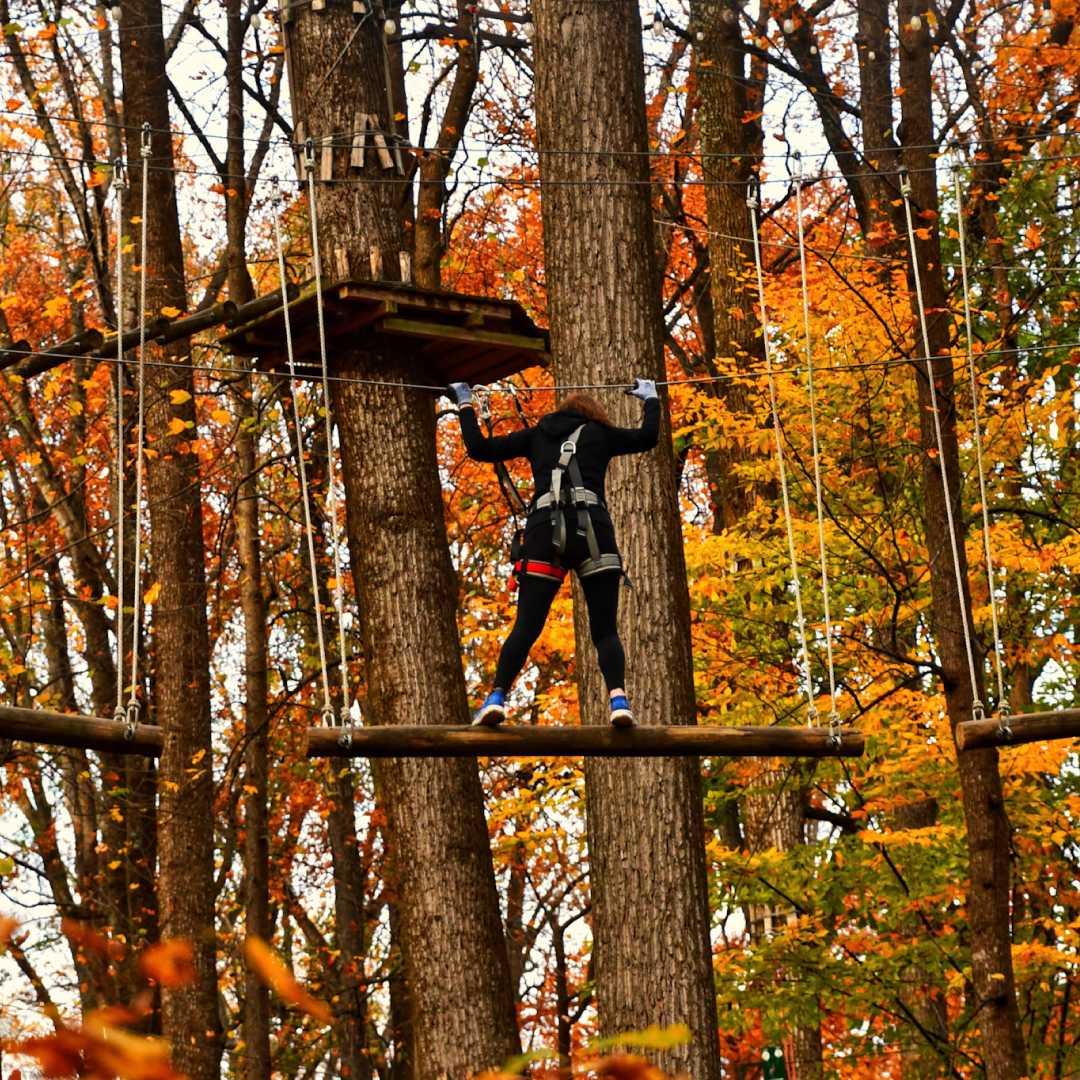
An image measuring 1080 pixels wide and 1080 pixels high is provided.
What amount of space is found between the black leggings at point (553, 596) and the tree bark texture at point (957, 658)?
300 centimetres

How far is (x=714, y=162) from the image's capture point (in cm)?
1391

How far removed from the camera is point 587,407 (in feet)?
19.5

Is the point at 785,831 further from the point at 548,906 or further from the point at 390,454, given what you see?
the point at 548,906

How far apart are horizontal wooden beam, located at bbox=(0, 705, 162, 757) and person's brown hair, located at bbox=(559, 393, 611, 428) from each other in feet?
7.12

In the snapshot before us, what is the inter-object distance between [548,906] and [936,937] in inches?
411

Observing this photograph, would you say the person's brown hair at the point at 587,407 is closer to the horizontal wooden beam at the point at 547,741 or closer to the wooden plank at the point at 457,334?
the horizontal wooden beam at the point at 547,741

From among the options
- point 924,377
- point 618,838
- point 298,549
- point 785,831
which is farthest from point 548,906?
point 618,838

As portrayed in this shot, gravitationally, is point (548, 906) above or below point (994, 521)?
below

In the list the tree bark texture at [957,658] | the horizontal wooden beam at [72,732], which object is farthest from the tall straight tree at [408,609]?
the tree bark texture at [957,658]

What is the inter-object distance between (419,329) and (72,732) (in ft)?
9.62

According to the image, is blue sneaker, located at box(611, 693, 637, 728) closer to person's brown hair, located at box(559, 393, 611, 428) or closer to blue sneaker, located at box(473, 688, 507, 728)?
blue sneaker, located at box(473, 688, 507, 728)

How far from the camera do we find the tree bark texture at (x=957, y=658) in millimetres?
8664

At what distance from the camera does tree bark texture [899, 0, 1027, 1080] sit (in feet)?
28.4

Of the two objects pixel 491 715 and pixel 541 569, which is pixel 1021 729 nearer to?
pixel 541 569
